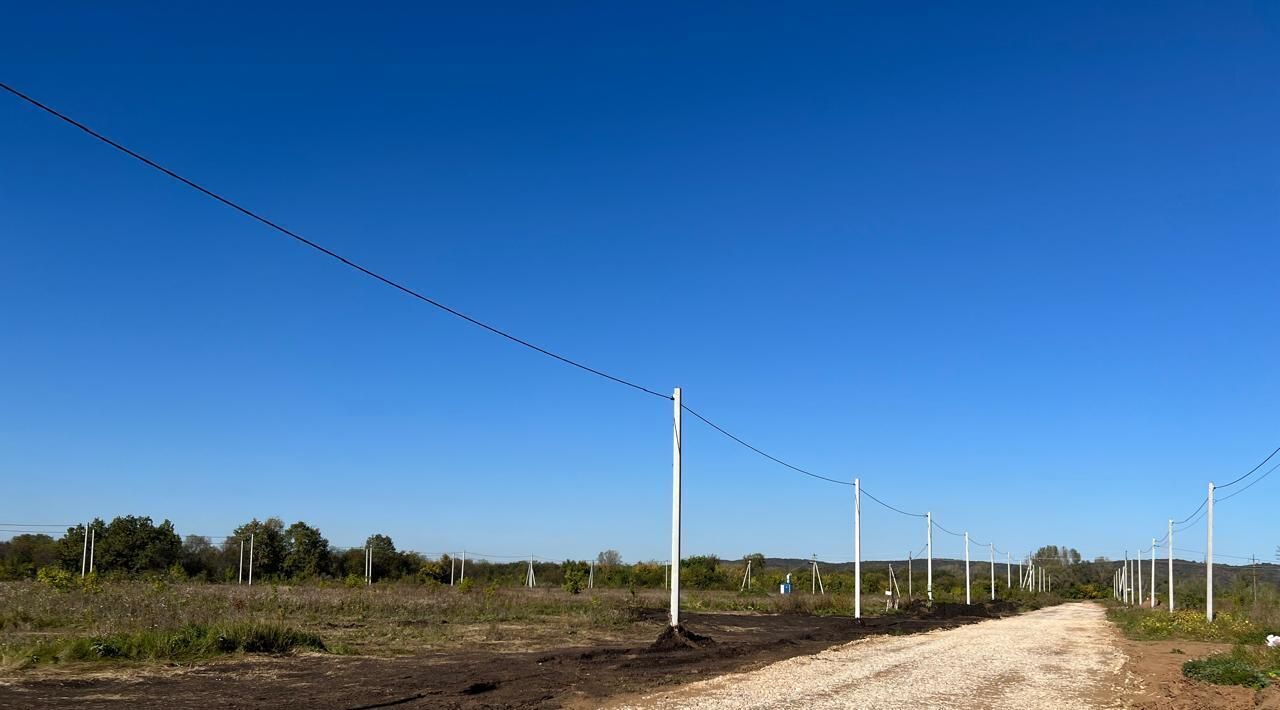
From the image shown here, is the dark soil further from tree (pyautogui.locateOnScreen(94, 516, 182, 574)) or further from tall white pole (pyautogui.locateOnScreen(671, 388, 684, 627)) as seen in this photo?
tree (pyautogui.locateOnScreen(94, 516, 182, 574))

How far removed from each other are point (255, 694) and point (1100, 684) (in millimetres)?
15092

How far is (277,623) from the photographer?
2208cm

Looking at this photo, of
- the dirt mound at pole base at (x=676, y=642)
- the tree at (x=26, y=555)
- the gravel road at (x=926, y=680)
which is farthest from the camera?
the tree at (x=26, y=555)

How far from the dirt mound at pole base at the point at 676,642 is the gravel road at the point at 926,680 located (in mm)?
2840

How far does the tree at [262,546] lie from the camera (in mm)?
66375

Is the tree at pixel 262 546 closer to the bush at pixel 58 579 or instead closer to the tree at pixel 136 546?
the tree at pixel 136 546

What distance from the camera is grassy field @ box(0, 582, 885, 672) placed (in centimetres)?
1811

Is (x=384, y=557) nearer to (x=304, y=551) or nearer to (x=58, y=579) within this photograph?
(x=304, y=551)

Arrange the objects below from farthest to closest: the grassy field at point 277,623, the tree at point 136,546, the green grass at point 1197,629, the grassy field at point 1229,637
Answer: the tree at point 136,546 → the green grass at point 1197,629 → the grassy field at point 1229,637 → the grassy field at point 277,623

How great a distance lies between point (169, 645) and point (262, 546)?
52.2m

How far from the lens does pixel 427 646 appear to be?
22.9 m

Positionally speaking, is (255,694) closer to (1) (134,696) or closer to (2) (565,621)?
(1) (134,696)

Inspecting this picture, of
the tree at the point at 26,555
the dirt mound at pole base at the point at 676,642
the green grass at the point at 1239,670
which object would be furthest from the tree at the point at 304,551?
the green grass at the point at 1239,670

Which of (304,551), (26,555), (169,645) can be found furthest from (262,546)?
(169,645)
